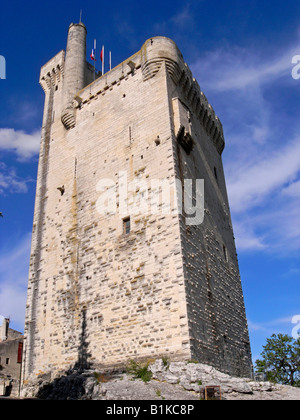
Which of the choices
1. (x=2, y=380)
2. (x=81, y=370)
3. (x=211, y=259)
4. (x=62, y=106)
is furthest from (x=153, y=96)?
(x=2, y=380)

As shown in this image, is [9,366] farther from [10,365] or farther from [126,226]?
[126,226]

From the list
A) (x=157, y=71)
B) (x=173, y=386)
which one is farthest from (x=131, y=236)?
(x=157, y=71)

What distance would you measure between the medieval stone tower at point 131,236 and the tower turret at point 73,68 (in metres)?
0.07

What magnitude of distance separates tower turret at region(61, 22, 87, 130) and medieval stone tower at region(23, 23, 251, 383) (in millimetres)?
68

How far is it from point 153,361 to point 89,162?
8104 millimetres

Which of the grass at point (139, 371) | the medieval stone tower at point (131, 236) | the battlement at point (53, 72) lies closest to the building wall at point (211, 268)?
the medieval stone tower at point (131, 236)

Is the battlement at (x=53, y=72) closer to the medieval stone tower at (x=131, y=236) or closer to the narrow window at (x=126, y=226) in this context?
the medieval stone tower at (x=131, y=236)

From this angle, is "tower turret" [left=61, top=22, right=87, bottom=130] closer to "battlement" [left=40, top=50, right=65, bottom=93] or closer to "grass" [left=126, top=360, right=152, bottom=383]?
"battlement" [left=40, top=50, right=65, bottom=93]

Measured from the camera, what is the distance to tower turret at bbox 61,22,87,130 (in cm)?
1783

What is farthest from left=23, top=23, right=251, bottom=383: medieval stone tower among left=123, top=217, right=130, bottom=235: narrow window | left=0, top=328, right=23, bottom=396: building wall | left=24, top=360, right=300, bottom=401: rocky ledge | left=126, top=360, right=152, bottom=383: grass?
left=0, top=328, right=23, bottom=396: building wall

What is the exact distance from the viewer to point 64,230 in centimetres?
1557

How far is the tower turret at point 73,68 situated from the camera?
17.8 m

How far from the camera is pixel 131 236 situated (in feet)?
43.8
